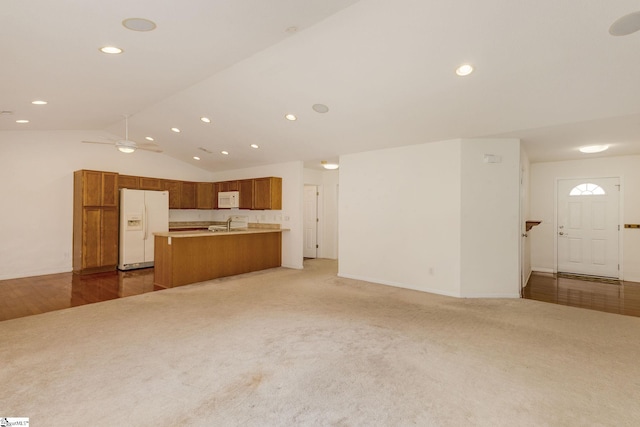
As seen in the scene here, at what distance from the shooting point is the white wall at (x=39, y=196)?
19.2 feet

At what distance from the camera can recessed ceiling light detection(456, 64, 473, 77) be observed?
10.3ft

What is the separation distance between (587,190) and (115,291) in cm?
940

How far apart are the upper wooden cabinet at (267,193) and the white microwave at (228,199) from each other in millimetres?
693

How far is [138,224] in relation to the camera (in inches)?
273

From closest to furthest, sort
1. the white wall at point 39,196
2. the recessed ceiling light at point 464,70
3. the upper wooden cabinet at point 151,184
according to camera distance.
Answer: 1. the recessed ceiling light at point 464,70
2. the white wall at point 39,196
3. the upper wooden cabinet at point 151,184

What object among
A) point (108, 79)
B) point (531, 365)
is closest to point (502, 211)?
point (531, 365)

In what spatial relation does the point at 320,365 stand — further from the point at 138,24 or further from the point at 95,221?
the point at 95,221

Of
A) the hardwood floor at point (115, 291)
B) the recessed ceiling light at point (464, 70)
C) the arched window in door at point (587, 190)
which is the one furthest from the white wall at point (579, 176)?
the recessed ceiling light at point (464, 70)

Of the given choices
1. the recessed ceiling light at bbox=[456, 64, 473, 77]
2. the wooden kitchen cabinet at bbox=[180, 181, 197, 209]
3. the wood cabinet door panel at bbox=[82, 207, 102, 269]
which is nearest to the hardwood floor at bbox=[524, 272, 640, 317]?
Result: the recessed ceiling light at bbox=[456, 64, 473, 77]

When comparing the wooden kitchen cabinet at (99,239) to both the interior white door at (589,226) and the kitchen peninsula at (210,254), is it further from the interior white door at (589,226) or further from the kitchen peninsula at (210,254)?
the interior white door at (589,226)

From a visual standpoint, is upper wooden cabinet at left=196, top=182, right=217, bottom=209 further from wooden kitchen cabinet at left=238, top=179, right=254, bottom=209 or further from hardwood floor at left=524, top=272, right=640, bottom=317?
hardwood floor at left=524, top=272, right=640, bottom=317

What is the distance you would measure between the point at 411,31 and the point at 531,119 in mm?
2259

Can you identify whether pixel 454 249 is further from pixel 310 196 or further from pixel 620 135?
pixel 310 196

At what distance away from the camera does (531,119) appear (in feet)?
12.9
